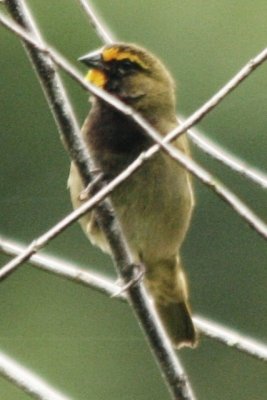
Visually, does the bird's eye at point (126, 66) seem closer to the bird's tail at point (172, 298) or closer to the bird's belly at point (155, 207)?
the bird's belly at point (155, 207)

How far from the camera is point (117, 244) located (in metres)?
4.04

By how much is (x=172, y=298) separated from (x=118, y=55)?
0.82m

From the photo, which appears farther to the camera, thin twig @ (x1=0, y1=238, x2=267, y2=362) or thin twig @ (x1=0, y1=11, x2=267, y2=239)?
thin twig @ (x1=0, y1=238, x2=267, y2=362)

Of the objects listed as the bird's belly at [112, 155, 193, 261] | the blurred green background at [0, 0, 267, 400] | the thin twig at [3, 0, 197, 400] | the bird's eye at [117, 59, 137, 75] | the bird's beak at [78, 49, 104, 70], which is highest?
the blurred green background at [0, 0, 267, 400]

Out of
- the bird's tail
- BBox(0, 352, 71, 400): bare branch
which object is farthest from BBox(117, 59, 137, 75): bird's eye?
BBox(0, 352, 71, 400): bare branch

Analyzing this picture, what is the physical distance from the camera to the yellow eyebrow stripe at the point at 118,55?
201 inches

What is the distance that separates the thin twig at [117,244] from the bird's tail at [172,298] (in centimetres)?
110

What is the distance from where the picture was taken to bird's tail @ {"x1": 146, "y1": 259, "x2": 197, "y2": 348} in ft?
17.2

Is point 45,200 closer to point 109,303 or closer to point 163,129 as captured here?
point 109,303

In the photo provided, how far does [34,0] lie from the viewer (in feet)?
54.4

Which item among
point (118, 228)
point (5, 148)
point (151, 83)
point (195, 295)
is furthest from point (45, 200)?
point (118, 228)

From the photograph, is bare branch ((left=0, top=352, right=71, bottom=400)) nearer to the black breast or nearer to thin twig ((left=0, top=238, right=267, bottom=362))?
thin twig ((left=0, top=238, right=267, bottom=362))

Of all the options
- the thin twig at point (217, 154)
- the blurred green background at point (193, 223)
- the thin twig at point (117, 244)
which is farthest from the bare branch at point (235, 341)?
the blurred green background at point (193, 223)

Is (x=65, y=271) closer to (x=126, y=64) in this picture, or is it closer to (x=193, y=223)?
(x=126, y=64)
